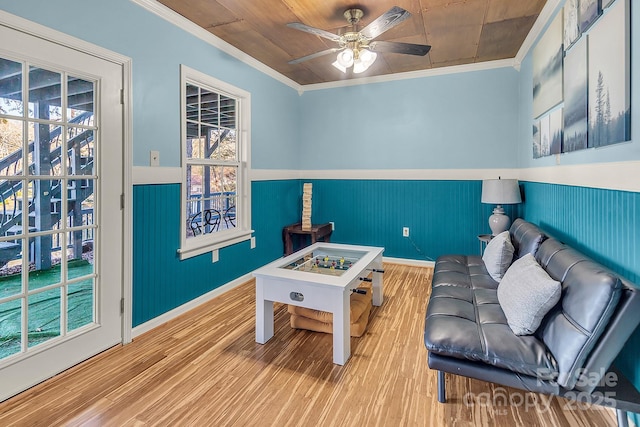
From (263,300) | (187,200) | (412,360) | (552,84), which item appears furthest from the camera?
(187,200)

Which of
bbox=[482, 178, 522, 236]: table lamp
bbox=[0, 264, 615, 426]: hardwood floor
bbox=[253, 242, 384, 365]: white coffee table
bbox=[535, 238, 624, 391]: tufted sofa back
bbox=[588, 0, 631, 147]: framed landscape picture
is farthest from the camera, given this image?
bbox=[482, 178, 522, 236]: table lamp

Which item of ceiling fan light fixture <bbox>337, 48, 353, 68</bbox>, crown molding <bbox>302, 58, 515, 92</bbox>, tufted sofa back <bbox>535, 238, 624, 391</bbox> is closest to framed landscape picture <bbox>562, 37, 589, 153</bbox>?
tufted sofa back <bbox>535, 238, 624, 391</bbox>

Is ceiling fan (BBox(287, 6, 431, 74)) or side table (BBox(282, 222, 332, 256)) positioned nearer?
ceiling fan (BBox(287, 6, 431, 74))

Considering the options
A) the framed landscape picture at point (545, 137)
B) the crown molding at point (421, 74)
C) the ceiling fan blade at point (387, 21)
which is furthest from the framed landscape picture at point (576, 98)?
the crown molding at point (421, 74)

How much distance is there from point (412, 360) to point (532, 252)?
108cm

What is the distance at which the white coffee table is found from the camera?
7.04ft

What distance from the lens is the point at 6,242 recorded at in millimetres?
1800

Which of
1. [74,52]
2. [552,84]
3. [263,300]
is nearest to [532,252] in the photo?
[552,84]

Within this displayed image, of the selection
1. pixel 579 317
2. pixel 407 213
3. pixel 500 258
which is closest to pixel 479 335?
pixel 579 317

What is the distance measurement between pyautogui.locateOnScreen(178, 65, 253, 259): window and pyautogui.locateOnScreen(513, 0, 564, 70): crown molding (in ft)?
9.33

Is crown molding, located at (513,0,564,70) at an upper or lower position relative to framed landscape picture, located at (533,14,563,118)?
upper

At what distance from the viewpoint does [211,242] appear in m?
3.27

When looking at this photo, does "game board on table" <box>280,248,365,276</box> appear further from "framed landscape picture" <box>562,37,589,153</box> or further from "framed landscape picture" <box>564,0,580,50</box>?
"framed landscape picture" <box>564,0,580,50</box>

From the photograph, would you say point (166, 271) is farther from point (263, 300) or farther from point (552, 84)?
point (552, 84)
